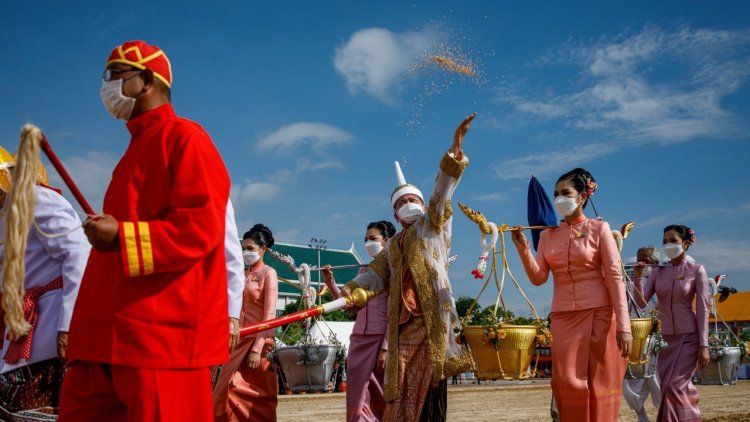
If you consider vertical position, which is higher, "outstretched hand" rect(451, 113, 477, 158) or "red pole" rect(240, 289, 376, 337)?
"outstretched hand" rect(451, 113, 477, 158)

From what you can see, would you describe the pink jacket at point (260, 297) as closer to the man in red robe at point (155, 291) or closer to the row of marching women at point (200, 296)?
the row of marching women at point (200, 296)

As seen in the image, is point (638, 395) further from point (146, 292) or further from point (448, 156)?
point (146, 292)

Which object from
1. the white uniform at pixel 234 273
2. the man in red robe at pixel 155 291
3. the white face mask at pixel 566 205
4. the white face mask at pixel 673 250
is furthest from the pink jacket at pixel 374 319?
the man in red robe at pixel 155 291

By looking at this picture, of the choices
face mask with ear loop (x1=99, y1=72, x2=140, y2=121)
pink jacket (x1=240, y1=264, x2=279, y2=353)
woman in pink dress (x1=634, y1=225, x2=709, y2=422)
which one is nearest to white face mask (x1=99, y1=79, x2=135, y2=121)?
face mask with ear loop (x1=99, y1=72, x2=140, y2=121)

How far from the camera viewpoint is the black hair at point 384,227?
312 inches

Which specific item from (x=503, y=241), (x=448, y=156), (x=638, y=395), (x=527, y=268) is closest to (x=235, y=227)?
(x=448, y=156)

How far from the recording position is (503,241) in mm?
6020

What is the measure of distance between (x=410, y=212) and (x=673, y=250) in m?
3.78

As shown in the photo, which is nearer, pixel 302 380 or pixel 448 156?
pixel 448 156

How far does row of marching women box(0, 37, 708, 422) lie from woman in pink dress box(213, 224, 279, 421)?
0.05ft

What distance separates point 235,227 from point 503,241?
7.25ft

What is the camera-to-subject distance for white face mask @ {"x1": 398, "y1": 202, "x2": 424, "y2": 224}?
6.41 meters

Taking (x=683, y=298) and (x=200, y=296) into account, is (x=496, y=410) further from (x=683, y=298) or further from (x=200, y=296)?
(x=200, y=296)

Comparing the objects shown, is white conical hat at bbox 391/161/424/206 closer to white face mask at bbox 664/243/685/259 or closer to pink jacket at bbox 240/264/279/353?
pink jacket at bbox 240/264/279/353
